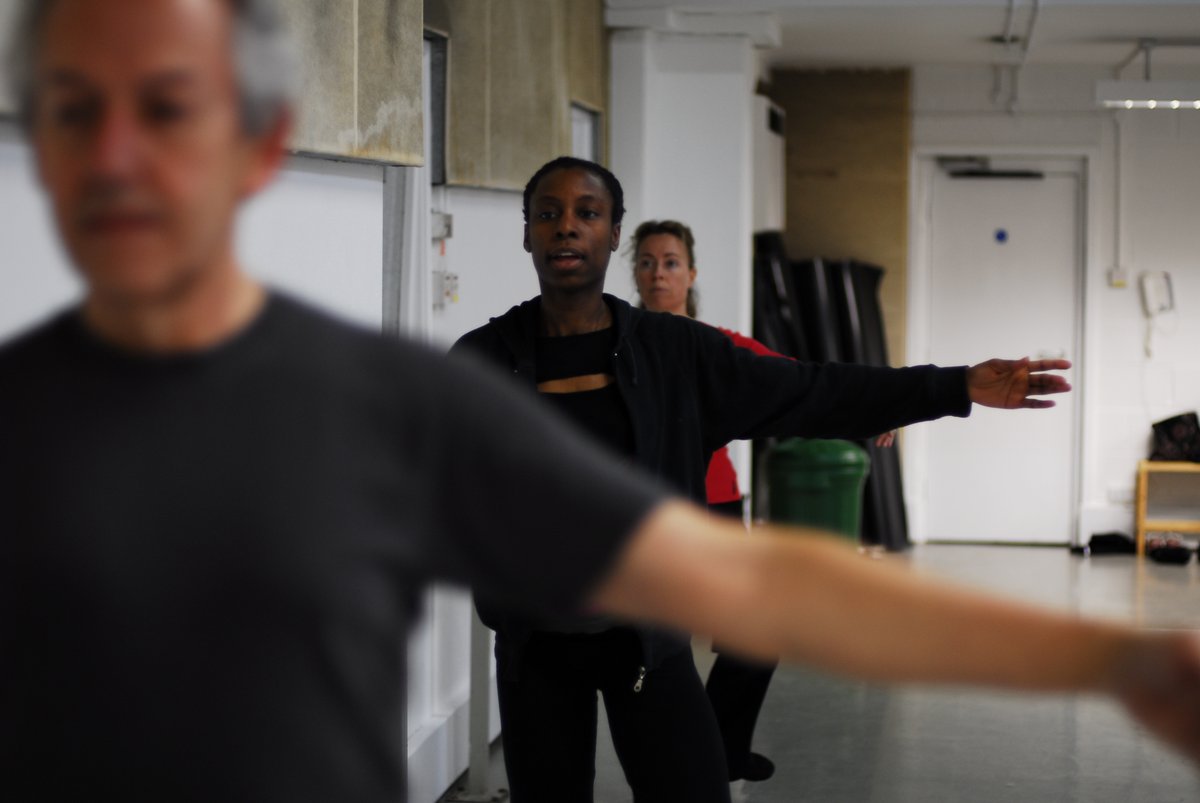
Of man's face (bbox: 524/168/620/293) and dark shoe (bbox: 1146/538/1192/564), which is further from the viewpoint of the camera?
dark shoe (bbox: 1146/538/1192/564)

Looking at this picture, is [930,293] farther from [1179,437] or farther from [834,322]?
[1179,437]

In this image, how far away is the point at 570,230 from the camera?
9.32 feet

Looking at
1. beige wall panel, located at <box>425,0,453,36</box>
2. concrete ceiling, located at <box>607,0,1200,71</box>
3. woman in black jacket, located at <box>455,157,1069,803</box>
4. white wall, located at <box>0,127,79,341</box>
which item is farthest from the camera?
concrete ceiling, located at <box>607,0,1200,71</box>

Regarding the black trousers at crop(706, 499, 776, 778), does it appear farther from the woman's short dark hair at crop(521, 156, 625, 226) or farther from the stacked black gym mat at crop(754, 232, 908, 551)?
the stacked black gym mat at crop(754, 232, 908, 551)

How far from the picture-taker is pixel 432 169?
4.41 m

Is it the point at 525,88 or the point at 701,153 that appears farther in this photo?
the point at 701,153

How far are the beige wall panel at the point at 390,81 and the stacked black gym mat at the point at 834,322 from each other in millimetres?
4931

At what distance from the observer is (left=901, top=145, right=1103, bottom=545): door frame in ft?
30.7

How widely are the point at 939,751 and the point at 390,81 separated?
Result: 305 cm

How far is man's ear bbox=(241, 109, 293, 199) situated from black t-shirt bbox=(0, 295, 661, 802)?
0.32 ft

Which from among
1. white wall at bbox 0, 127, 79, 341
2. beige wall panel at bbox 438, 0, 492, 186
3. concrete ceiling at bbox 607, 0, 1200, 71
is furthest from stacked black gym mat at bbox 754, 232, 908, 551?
white wall at bbox 0, 127, 79, 341

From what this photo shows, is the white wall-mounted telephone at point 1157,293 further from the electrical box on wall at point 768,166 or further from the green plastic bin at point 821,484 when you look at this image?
the green plastic bin at point 821,484

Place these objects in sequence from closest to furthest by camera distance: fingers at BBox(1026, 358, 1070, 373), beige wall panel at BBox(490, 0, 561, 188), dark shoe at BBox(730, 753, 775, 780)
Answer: fingers at BBox(1026, 358, 1070, 373)
dark shoe at BBox(730, 753, 775, 780)
beige wall panel at BBox(490, 0, 561, 188)

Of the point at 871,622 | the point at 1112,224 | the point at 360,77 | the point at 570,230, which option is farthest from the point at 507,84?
the point at 1112,224
